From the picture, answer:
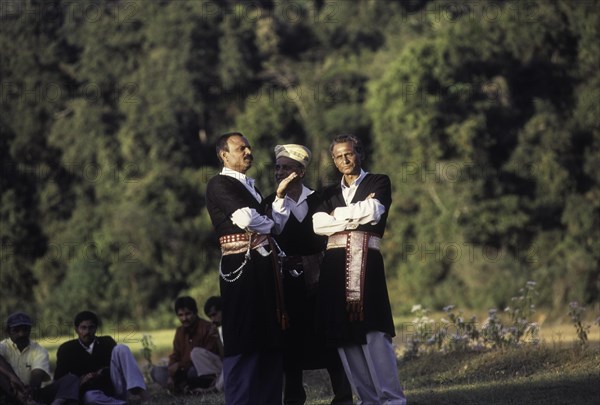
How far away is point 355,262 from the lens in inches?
309

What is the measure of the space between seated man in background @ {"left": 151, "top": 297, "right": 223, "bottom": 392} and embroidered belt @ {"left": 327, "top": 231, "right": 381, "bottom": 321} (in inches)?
163

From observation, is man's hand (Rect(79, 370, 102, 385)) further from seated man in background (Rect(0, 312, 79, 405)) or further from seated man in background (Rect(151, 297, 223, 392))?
seated man in background (Rect(151, 297, 223, 392))

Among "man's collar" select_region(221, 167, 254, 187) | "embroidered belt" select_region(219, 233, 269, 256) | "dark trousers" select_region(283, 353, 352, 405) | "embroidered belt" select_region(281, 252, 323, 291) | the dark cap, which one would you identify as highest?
"man's collar" select_region(221, 167, 254, 187)

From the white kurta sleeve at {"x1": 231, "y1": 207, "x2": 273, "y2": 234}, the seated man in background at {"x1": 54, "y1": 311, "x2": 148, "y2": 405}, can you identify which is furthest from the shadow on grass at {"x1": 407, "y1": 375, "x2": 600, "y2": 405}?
the seated man in background at {"x1": 54, "y1": 311, "x2": 148, "y2": 405}

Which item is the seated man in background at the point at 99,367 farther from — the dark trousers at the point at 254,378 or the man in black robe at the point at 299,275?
the dark trousers at the point at 254,378

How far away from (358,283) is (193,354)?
4240 millimetres

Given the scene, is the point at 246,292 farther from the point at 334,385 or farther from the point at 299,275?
the point at 334,385

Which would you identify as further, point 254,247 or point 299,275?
point 299,275

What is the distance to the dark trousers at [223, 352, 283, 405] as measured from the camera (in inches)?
→ 306

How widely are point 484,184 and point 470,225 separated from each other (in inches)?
42.7

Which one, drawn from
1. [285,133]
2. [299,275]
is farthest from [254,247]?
[285,133]

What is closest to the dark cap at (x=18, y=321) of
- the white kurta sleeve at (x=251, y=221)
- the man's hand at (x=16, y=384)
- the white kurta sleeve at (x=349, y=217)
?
the man's hand at (x=16, y=384)

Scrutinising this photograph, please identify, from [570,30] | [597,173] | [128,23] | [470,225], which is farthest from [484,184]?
[128,23]

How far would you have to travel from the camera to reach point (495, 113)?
29.6 meters
